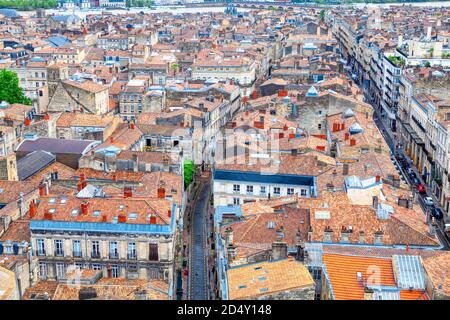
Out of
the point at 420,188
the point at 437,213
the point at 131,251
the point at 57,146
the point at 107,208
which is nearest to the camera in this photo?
the point at 131,251

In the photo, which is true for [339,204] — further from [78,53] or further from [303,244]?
[78,53]

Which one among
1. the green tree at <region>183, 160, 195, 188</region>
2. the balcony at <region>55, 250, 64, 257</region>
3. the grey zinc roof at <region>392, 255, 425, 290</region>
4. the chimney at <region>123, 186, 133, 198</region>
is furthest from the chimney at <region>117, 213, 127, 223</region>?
the green tree at <region>183, 160, 195, 188</region>

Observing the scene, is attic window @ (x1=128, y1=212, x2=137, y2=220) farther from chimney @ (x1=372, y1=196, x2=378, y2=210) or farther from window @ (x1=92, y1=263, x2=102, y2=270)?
chimney @ (x1=372, y1=196, x2=378, y2=210)

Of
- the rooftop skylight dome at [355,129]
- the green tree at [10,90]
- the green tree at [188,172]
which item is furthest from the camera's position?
the green tree at [10,90]

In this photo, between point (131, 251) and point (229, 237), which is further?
point (131, 251)

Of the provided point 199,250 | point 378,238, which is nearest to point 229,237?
point 378,238

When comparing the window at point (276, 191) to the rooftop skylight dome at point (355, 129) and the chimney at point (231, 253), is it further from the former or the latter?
the chimney at point (231, 253)

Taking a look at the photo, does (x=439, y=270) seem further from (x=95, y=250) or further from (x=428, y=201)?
(x=428, y=201)

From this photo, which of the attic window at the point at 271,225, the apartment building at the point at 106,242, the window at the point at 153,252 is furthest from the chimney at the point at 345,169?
the window at the point at 153,252
